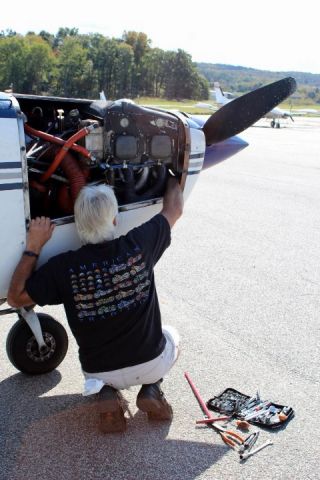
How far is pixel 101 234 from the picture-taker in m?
2.71

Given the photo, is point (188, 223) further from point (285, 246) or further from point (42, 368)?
point (42, 368)

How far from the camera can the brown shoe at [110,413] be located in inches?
108

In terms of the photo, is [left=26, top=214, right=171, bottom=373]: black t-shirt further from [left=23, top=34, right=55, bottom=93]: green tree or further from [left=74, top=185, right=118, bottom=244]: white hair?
[left=23, top=34, right=55, bottom=93]: green tree

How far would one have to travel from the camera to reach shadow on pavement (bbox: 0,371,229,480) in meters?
2.52

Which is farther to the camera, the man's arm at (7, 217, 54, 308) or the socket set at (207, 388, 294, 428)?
the socket set at (207, 388, 294, 428)

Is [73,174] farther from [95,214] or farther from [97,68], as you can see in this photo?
[97,68]

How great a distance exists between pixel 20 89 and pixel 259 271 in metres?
85.1

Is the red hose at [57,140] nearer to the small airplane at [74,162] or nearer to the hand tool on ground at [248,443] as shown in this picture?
the small airplane at [74,162]

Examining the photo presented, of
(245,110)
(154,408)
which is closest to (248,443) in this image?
(154,408)

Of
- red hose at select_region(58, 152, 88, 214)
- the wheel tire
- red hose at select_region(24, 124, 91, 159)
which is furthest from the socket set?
red hose at select_region(24, 124, 91, 159)

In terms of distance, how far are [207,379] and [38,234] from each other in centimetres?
135

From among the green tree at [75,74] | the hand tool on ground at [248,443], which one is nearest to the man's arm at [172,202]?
the hand tool on ground at [248,443]

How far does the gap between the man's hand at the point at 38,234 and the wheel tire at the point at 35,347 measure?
2.17 feet

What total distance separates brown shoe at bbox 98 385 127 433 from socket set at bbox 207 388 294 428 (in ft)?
1.74
